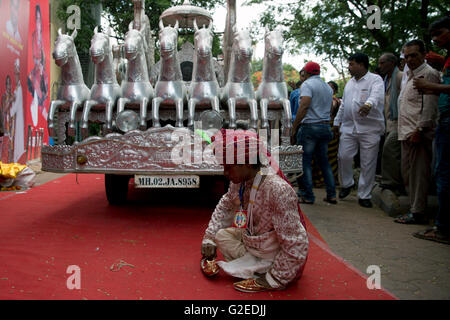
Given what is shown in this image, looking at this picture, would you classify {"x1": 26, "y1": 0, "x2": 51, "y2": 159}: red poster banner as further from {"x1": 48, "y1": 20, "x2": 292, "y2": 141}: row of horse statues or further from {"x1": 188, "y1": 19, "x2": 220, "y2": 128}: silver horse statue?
{"x1": 188, "y1": 19, "x2": 220, "y2": 128}: silver horse statue

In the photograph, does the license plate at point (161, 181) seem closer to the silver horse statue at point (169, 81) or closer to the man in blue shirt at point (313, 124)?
the silver horse statue at point (169, 81)

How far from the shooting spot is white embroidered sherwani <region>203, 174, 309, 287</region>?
2045 millimetres

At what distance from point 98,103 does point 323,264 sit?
2.83 meters

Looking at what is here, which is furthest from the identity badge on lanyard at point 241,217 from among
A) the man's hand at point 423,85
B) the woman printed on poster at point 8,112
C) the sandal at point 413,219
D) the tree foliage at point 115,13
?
the tree foliage at point 115,13

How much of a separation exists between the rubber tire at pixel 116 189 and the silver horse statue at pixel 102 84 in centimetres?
65

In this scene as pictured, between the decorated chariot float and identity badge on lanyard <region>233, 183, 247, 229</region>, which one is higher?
the decorated chariot float

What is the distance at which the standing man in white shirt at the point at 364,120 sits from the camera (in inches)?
180

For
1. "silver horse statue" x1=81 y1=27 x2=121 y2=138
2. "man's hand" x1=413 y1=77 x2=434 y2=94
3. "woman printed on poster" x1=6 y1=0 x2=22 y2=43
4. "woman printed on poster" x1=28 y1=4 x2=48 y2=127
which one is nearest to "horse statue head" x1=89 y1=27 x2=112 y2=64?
"silver horse statue" x1=81 y1=27 x2=121 y2=138

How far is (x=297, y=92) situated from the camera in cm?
589

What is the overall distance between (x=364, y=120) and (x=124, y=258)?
11.2 feet

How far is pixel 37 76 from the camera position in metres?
9.52

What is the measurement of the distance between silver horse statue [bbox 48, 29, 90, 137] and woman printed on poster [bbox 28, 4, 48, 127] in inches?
224

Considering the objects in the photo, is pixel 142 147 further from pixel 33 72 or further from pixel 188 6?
pixel 33 72

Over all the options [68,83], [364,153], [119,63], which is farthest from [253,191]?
[119,63]
